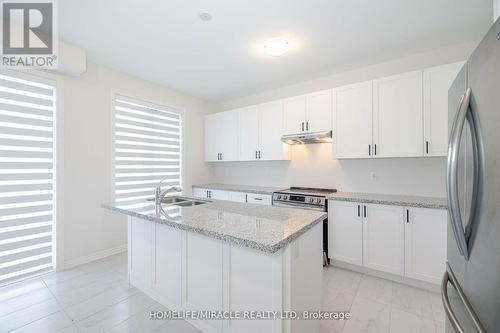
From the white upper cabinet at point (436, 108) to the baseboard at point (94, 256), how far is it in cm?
426

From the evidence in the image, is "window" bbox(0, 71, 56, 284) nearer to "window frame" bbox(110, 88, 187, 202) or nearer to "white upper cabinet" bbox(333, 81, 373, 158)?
"window frame" bbox(110, 88, 187, 202)

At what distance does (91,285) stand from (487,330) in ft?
10.1

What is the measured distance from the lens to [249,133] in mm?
3955

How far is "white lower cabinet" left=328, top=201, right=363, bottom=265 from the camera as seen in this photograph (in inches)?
103

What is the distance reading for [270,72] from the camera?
3289mm

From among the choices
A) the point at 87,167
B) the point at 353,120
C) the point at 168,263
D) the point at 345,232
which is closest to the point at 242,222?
the point at 168,263

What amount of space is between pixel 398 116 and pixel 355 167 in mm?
881

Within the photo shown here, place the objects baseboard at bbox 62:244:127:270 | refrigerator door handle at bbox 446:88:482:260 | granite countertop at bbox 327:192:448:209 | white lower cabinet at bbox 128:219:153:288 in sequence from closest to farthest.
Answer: refrigerator door handle at bbox 446:88:482:260 < white lower cabinet at bbox 128:219:153:288 < granite countertop at bbox 327:192:448:209 < baseboard at bbox 62:244:127:270

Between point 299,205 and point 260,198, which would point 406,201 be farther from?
point 260,198

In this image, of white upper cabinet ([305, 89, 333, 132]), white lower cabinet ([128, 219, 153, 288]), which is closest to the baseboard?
white lower cabinet ([128, 219, 153, 288])

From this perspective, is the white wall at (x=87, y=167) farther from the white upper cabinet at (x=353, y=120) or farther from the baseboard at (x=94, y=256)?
the white upper cabinet at (x=353, y=120)

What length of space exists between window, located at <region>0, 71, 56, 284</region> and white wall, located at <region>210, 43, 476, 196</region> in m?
2.98

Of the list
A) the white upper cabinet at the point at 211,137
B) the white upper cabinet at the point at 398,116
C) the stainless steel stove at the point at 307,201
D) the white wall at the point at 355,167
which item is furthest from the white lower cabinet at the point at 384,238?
the white upper cabinet at the point at 211,137

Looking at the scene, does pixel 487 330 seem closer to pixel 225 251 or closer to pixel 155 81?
pixel 225 251
